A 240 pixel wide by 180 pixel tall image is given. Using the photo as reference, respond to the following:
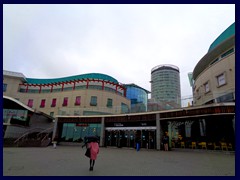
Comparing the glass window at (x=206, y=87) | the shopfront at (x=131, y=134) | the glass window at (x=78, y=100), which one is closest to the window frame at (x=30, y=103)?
the glass window at (x=78, y=100)

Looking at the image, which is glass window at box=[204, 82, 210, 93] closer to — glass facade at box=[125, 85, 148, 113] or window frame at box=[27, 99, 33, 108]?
glass facade at box=[125, 85, 148, 113]

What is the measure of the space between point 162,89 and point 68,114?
107 m

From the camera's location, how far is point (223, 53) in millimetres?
19969

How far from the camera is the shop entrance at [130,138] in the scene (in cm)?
1934

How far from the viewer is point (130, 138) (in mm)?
21047

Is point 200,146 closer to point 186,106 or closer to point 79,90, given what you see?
point 186,106

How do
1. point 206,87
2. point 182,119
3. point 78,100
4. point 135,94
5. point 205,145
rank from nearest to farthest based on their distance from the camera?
1. point 205,145
2. point 182,119
3. point 206,87
4. point 78,100
5. point 135,94

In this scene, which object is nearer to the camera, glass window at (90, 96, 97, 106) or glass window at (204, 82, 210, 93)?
glass window at (204, 82, 210, 93)

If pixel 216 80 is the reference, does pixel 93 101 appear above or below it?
below

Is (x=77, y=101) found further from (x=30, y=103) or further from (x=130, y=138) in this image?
(x=130, y=138)

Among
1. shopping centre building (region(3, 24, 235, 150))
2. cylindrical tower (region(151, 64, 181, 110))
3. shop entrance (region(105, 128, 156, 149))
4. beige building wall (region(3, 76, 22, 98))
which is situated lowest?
shop entrance (region(105, 128, 156, 149))

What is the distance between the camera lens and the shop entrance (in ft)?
63.5

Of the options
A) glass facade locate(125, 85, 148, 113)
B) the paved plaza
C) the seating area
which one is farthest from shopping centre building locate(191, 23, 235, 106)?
glass facade locate(125, 85, 148, 113)

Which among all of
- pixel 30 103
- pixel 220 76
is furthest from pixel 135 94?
pixel 220 76
